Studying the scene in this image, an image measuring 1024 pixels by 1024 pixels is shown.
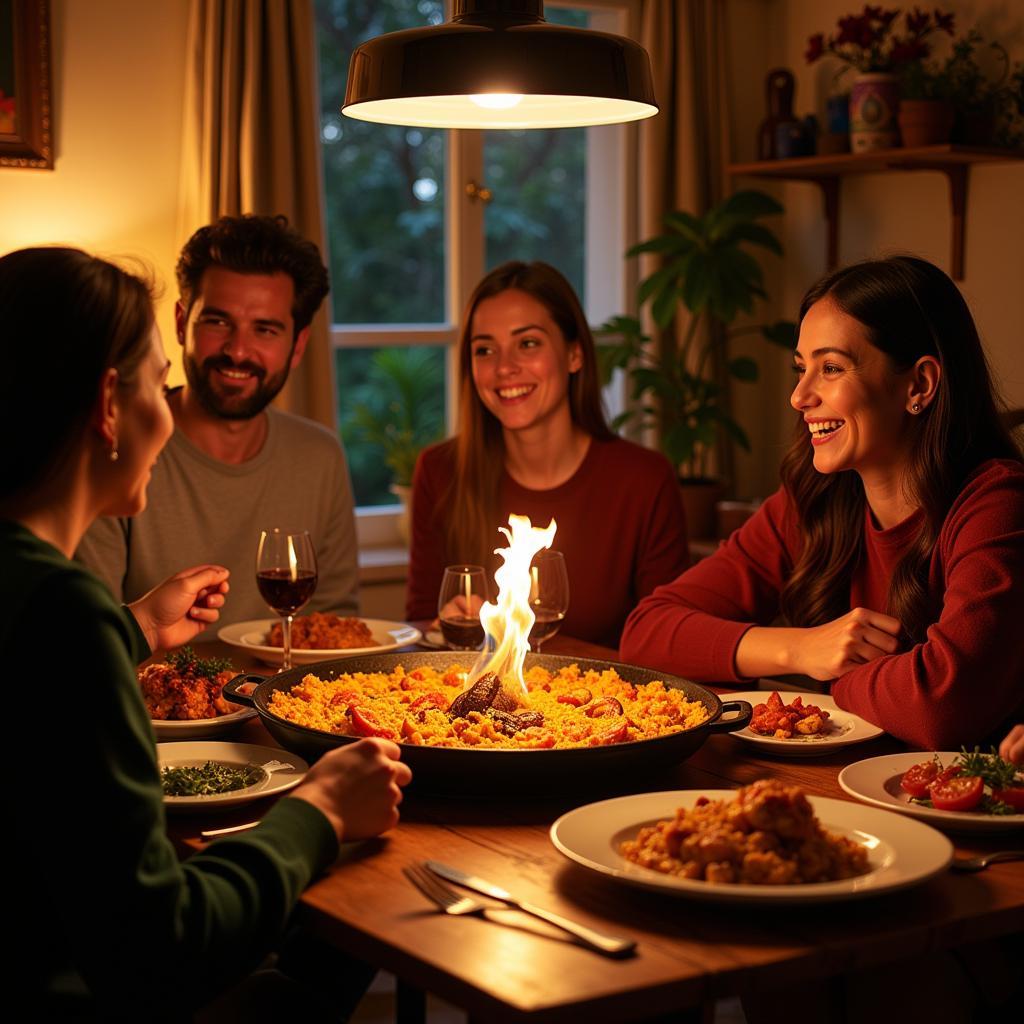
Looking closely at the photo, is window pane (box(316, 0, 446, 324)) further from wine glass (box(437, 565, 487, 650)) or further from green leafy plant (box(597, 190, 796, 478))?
wine glass (box(437, 565, 487, 650))

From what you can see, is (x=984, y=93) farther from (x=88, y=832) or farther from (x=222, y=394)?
(x=88, y=832)

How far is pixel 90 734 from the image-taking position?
1.15 metres

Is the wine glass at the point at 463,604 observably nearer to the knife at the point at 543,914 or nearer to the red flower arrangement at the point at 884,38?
the knife at the point at 543,914

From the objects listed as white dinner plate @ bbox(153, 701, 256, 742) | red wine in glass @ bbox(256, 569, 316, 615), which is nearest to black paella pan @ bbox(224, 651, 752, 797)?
white dinner plate @ bbox(153, 701, 256, 742)

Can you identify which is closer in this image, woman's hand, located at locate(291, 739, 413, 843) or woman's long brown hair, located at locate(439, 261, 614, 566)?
woman's hand, located at locate(291, 739, 413, 843)

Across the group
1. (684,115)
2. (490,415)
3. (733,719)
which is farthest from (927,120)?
(733,719)

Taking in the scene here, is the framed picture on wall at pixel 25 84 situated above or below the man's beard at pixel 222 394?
above

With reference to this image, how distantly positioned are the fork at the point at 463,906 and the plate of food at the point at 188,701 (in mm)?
579

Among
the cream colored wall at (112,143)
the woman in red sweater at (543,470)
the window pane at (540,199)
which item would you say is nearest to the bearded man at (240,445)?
the woman in red sweater at (543,470)

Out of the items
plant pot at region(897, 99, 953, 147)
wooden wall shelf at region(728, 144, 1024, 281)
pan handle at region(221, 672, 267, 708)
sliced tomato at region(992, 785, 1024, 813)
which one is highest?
plant pot at region(897, 99, 953, 147)

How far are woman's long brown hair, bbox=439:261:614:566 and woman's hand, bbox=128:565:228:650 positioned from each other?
1.10 m

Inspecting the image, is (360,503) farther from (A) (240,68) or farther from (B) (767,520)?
(B) (767,520)

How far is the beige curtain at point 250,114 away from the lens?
412cm

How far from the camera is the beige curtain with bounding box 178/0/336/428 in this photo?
13.5ft
